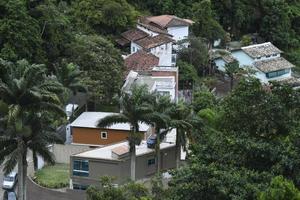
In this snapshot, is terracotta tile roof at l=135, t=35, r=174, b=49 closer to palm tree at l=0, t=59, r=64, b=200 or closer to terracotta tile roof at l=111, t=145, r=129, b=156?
terracotta tile roof at l=111, t=145, r=129, b=156

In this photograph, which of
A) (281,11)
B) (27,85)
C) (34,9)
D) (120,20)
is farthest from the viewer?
(281,11)

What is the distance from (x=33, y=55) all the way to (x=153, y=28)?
75.7 feet

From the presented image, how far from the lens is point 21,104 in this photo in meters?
33.0

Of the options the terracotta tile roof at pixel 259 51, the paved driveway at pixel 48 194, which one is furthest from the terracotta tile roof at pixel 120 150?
the terracotta tile roof at pixel 259 51

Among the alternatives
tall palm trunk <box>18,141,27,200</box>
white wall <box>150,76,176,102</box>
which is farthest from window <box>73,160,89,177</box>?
white wall <box>150,76,176,102</box>

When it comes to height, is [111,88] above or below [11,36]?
below

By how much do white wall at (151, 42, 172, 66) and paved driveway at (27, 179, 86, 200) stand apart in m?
31.7

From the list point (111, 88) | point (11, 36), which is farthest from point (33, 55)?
point (111, 88)

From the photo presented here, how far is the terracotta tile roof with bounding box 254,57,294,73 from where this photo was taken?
254ft

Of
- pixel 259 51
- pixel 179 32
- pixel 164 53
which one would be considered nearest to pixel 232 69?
pixel 259 51

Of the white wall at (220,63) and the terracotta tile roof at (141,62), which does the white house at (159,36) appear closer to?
the terracotta tile roof at (141,62)

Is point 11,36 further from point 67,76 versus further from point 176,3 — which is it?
point 176,3

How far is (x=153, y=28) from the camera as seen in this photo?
7650cm

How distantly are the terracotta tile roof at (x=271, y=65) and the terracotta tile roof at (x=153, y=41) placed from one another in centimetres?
1060
